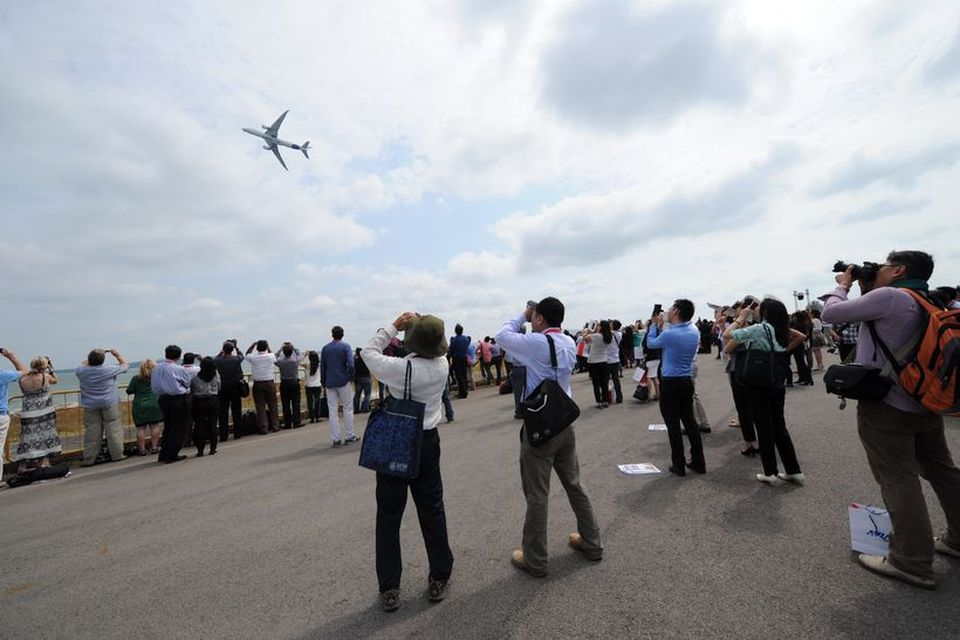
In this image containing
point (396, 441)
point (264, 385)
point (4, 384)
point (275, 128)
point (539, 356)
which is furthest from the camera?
point (275, 128)

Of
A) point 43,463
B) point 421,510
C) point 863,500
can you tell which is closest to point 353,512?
point 421,510

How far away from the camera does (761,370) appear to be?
4789mm

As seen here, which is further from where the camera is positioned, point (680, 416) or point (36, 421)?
point (36, 421)

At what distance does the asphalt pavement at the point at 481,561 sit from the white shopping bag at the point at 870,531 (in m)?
0.17

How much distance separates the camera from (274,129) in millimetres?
37406

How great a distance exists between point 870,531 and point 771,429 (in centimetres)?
165

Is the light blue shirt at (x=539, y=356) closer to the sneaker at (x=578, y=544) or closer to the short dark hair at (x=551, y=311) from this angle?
the short dark hair at (x=551, y=311)

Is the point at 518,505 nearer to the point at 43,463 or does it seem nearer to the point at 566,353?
the point at 566,353

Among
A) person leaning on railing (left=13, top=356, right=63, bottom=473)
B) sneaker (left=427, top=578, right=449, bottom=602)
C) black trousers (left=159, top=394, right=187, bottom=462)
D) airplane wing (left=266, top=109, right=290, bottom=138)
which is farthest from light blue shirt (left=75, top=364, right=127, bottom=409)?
airplane wing (left=266, top=109, right=290, bottom=138)

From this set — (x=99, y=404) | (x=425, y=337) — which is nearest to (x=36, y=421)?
(x=99, y=404)

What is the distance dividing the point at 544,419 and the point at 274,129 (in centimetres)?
4182

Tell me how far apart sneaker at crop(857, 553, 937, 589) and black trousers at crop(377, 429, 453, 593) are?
282 centimetres

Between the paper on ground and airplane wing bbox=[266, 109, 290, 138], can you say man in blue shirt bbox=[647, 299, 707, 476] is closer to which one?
the paper on ground

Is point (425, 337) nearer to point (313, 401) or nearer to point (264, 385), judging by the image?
point (264, 385)
